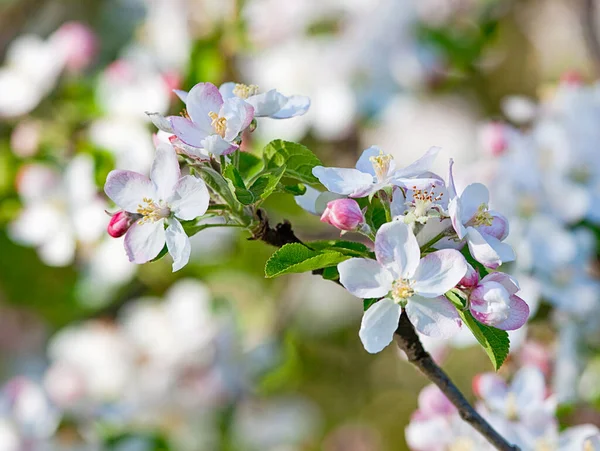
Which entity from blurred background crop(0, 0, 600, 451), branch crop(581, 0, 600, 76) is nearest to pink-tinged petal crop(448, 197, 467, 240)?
blurred background crop(0, 0, 600, 451)

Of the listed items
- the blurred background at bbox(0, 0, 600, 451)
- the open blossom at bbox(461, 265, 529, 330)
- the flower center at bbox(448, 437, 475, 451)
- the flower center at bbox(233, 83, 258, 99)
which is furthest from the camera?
the blurred background at bbox(0, 0, 600, 451)

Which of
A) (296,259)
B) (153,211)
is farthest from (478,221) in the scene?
(153,211)

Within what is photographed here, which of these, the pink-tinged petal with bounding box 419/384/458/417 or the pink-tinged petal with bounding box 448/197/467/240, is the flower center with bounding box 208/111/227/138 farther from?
the pink-tinged petal with bounding box 419/384/458/417

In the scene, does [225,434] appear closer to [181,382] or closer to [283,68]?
[181,382]

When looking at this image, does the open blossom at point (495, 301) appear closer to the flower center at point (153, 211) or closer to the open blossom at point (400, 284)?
the open blossom at point (400, 284)

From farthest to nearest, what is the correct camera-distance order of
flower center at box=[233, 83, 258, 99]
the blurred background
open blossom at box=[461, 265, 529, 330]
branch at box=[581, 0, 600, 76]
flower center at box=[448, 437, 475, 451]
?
branch at box=[581, 0, 600, 76], the blurred background, flower center at box=[448, 437, 475, 451], flower center at box=[233, 83, 258, 99], open blossom at box=[461, 265, 529, 330]

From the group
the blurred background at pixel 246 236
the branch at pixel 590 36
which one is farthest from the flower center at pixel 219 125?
the branch at pixel 590 36

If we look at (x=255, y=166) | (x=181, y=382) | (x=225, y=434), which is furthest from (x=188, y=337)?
(x=255, y=166)

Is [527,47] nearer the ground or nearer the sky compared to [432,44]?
nearer the ground
